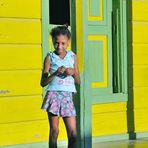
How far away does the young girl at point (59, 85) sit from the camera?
5.44 meters

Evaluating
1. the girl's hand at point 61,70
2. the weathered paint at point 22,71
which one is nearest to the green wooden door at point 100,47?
the weathered paint at point 22,71

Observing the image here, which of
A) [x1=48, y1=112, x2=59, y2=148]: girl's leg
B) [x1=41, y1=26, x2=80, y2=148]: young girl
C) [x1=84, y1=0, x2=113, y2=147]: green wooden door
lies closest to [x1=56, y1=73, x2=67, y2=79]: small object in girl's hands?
[x1=41, y1=26, x2=80, y2=148]: young girl

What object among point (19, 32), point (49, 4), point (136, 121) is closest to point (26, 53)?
point (19, 32)

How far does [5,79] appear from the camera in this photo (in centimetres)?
678

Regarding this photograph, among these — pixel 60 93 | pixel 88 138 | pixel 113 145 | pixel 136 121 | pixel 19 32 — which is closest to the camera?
pixel 60 93

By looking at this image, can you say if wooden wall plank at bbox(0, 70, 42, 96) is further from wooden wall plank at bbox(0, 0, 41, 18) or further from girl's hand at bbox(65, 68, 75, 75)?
girl's hand at bbox(65, 68, 75, 75)

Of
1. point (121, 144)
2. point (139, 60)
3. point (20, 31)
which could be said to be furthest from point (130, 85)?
point (20, 31)

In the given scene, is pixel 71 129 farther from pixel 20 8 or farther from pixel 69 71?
pixel 20 8

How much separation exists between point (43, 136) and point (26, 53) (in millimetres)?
1088

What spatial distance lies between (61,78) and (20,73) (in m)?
1.50

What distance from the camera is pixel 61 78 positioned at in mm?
5500

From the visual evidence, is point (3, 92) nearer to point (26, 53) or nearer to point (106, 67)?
point (26, 53)

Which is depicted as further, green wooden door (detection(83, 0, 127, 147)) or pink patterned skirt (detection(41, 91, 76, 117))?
green wooden door (detection(83, 0, 127, 147))

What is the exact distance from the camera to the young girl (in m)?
5.44
